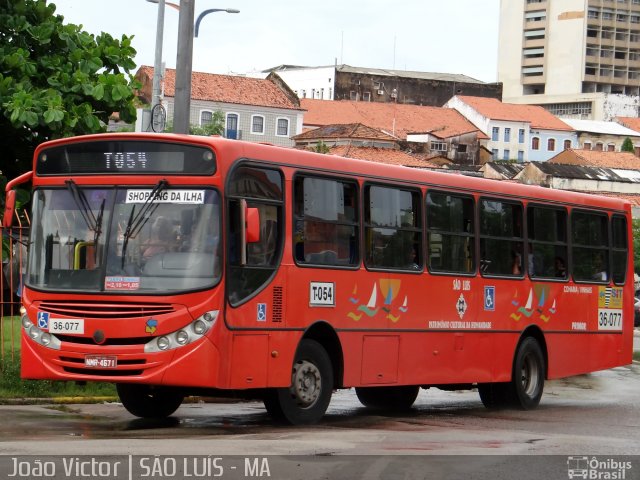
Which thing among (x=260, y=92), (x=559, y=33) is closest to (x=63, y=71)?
(x=260, y=92)

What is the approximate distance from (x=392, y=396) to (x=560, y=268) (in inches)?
128

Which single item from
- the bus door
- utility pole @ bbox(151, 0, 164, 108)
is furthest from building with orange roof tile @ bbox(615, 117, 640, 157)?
the bus door

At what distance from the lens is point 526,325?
61.5 feet

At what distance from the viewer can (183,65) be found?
18641mm

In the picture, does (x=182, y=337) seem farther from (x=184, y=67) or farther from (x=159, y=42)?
(x=159, y=42)

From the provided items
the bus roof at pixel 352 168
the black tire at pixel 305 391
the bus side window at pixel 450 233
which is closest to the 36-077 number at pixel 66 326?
the bus roof at pixel 352 168

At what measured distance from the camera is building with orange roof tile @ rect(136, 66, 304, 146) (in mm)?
102438

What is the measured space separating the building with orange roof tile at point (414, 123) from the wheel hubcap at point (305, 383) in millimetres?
100864

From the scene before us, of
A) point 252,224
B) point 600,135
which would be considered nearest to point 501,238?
point 252,224

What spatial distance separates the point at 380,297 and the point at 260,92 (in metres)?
91.2

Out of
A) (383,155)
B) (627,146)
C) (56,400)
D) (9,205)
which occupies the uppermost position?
(627,146)

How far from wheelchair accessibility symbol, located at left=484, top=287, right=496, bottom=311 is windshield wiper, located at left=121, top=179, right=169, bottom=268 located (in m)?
5.99

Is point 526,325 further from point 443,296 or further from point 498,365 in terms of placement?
point 443,296

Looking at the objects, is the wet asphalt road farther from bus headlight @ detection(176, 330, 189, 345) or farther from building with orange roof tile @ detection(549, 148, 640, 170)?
building with orange roof tile @ detection(549, 148, 640, 170)
